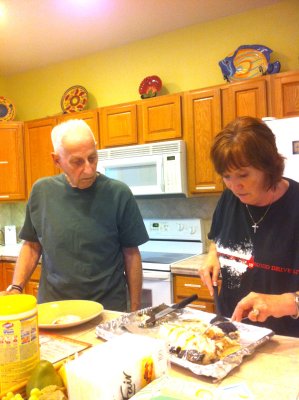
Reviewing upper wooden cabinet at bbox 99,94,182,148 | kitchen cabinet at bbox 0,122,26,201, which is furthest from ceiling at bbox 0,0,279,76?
kitchen cabinet at bbox 0,122,26,201

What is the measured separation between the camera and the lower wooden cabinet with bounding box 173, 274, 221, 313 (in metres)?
2.68

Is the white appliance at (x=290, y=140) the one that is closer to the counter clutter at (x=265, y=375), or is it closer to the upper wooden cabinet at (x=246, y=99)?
the upper wooden cabinet at (x=246, y=99)

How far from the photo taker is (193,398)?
2.33 ft

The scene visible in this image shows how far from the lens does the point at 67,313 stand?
136 cm

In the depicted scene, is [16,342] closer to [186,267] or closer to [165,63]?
[186,267]

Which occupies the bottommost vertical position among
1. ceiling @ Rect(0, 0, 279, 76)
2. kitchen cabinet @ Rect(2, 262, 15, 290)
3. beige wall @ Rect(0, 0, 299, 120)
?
kitchen cabinet @ Rect(2, 262, 15, 290)

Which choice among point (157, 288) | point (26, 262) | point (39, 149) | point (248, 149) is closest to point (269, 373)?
point (248, 149)

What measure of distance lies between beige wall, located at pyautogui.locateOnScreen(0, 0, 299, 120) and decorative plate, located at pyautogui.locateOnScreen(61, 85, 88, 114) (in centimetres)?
12

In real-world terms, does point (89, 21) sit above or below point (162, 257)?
above

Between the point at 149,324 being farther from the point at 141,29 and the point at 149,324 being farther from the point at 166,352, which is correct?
the point at 141,29

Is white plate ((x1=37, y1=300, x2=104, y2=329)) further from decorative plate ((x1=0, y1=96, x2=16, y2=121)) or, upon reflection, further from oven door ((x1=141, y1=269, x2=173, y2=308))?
decorative plate ((x1=0, y1=96, x2=16, y2=121))

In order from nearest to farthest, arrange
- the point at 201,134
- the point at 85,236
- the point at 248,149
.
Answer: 1. the point at 248,149
2. the point at 85,236
3. the point at 201,134

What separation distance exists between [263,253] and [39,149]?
3.00 m

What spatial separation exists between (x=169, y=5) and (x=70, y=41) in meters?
1.07
